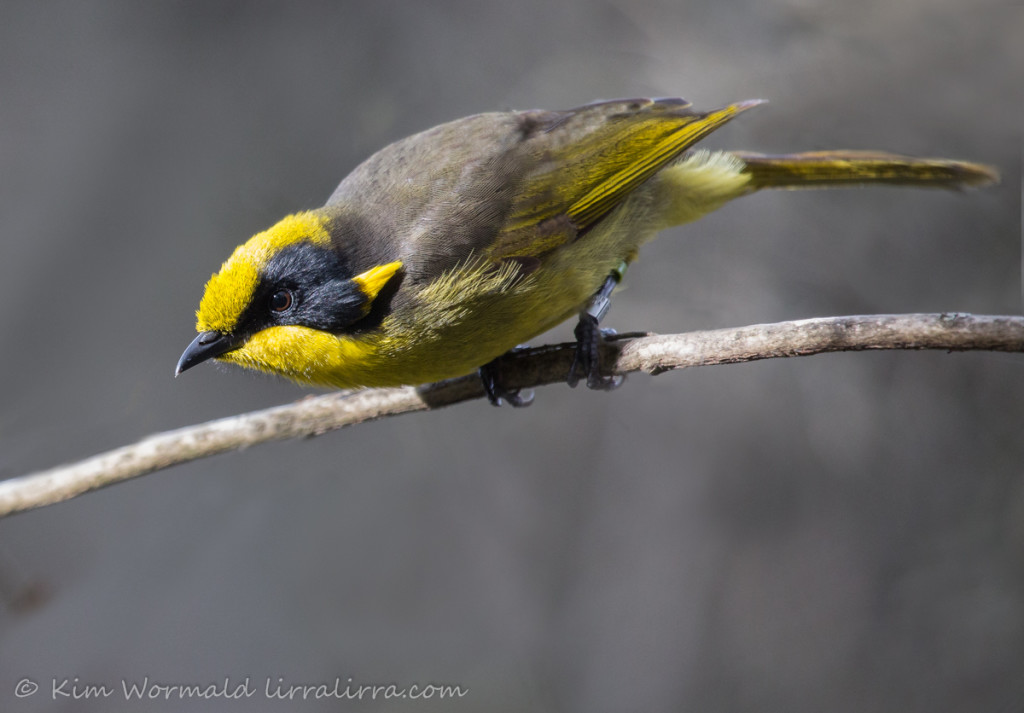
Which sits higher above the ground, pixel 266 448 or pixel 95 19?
pixel 95 19

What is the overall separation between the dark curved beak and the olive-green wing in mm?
1004

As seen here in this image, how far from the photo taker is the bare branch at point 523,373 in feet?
8.34

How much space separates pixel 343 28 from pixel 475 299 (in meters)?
2.65

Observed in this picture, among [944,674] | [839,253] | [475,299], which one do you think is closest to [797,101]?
[839,253]

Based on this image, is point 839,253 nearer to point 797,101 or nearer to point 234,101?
point 797,101

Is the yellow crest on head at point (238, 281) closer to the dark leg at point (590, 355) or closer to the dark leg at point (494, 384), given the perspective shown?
the dark leg at point (494, 384)

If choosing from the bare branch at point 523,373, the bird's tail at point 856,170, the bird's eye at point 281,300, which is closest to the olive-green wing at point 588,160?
the bird's tail at point 856,170

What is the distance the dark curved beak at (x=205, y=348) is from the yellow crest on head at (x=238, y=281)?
3 centimetres

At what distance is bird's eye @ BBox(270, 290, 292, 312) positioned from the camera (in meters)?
3.11

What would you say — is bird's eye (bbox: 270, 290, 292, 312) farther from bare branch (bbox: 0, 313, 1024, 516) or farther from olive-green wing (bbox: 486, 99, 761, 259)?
olive-green wing (bbox: 486, 99, 761, 259)

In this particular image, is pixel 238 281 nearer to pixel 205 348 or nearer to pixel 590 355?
pixel 205 348

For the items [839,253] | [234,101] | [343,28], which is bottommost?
[839,253]

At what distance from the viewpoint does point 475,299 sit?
3277 mm

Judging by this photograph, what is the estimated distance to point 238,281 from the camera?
3004 millimetres
